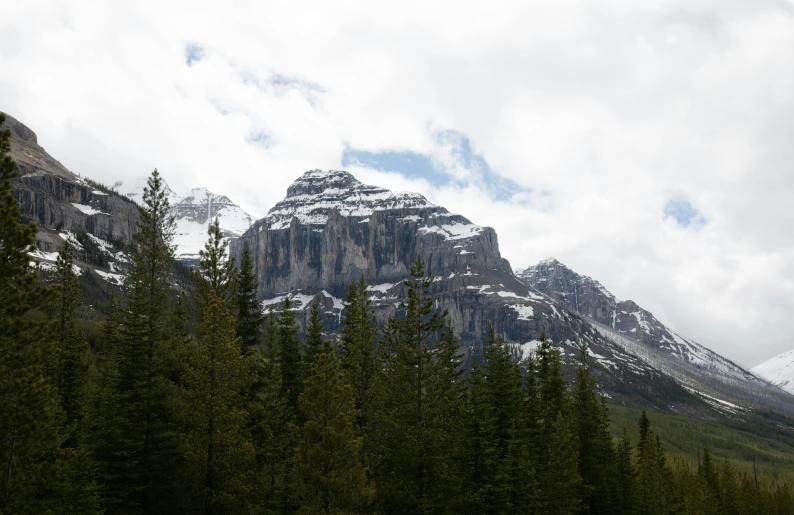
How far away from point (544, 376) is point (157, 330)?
37.8m

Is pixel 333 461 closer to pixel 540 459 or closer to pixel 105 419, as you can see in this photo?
pixel 105 419

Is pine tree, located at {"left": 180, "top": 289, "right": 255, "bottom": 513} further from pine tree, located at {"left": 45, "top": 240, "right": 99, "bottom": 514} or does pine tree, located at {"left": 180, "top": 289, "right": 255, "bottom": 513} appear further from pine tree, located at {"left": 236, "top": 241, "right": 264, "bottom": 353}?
pine tree, located at {"left": 236, "top": 241, "right": 264, "bottom": 353}

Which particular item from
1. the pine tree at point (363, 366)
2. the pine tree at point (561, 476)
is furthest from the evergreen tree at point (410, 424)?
the pine tree at point (561, 476)

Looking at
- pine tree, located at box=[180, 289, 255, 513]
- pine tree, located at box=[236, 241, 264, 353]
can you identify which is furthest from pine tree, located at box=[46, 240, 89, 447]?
pine tree, located at box=[236, 241, 264, 353]

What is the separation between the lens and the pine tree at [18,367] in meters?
18.4

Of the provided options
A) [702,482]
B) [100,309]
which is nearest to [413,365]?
[702,482]

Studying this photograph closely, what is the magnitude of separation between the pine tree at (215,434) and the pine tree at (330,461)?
3.83 m

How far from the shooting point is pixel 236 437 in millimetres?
29984

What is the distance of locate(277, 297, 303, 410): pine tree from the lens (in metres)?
43.0

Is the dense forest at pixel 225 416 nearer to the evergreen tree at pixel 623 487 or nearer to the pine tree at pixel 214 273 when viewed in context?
the pine tree at pixel 214 273

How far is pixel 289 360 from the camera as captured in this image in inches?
1785

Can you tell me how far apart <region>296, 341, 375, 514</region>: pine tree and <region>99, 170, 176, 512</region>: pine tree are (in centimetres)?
880

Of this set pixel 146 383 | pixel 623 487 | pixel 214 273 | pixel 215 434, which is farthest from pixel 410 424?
pixel 623 487

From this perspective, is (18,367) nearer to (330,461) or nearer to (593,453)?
(330,461)
